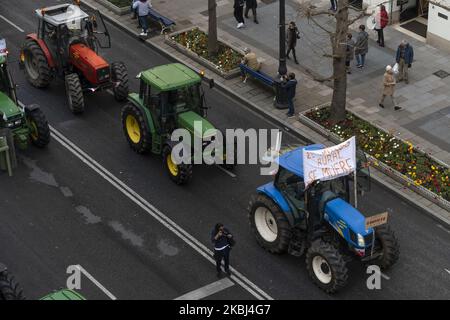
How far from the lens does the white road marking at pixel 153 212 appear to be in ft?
71.2

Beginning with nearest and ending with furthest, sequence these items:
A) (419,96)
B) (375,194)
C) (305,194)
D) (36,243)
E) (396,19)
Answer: (305,194) → (36,243) → (375,194) → (419,96) → (396,19)

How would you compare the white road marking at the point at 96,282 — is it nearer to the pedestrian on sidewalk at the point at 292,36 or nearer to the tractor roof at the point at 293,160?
the tractor roof at the point at 293,160

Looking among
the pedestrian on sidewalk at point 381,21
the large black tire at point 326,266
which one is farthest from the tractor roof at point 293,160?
the pedestrian on sidewalk at point 381,21

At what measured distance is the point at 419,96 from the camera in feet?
97.3

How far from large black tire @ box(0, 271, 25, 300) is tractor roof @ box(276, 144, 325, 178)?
264 inches

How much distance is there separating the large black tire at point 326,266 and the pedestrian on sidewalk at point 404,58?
11.1 meters

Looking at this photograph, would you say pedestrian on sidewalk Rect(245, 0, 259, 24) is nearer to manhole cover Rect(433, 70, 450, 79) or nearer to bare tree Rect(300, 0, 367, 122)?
bare tree Rect(300, 0, 367, 122)

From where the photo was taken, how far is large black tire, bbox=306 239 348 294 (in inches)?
803

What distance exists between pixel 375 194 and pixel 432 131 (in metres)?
3.95

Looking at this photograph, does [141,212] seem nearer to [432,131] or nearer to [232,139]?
[232,139]

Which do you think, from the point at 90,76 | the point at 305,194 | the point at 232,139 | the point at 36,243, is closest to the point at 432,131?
the point at 232,139

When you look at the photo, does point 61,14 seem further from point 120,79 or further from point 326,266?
point 326,266

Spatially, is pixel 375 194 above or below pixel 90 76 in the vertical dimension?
below

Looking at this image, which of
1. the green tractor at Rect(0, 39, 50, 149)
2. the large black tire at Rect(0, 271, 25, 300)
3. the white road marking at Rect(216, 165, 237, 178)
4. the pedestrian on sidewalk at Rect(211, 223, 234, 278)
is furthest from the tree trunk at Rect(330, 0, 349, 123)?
the large black tire at Rect(0, 271, 25, 300)
